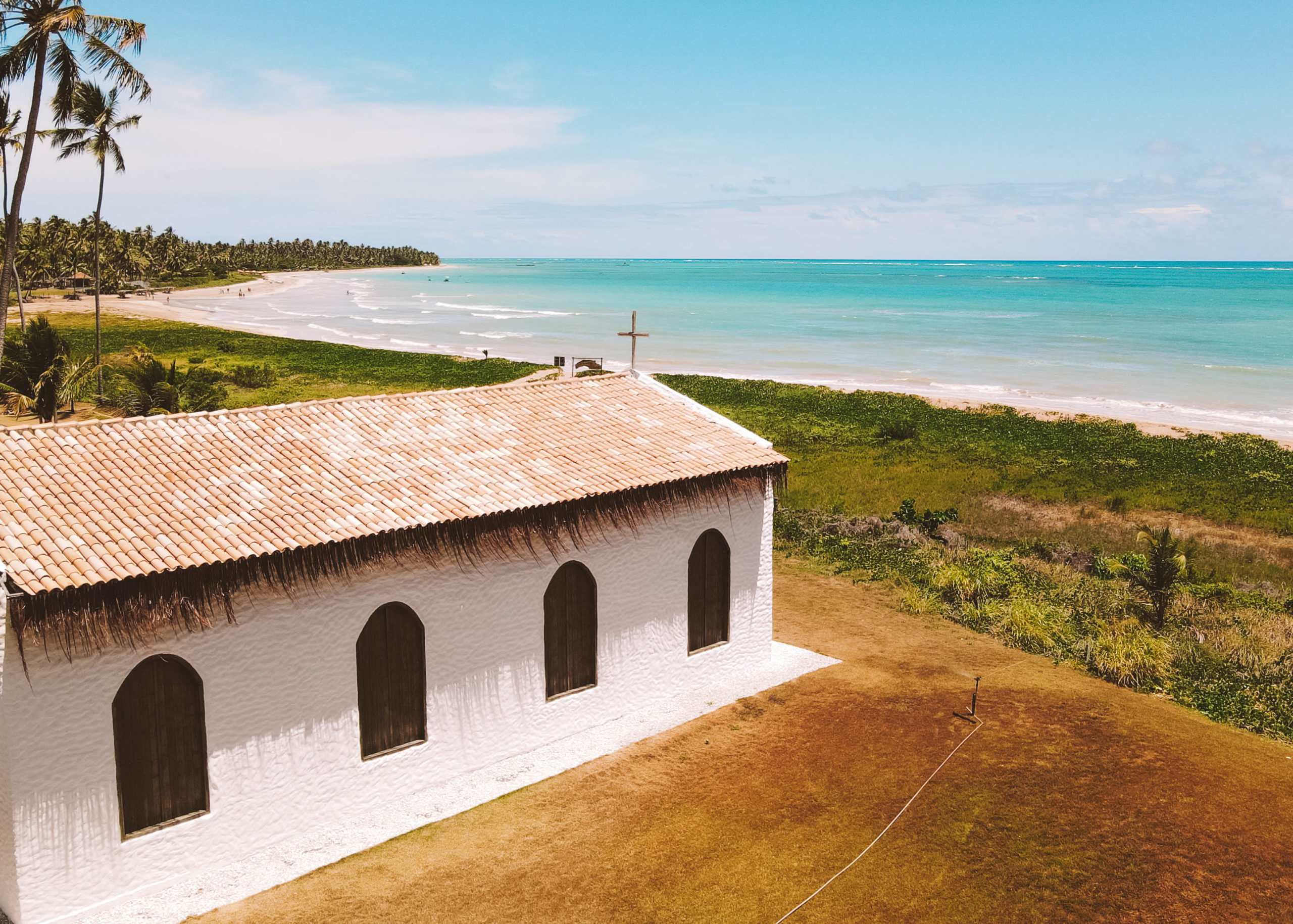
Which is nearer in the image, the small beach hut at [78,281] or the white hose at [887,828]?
the white hose at [887,828]

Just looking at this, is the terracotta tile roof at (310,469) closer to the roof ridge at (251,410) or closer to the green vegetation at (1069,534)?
the roof ridge at (251,410)

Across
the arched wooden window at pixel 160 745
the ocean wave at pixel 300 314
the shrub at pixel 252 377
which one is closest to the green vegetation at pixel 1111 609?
the arched wooden window at pixel 160 745

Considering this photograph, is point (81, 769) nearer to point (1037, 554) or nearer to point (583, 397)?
point (583, 397)

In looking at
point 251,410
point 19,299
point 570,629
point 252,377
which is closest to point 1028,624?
point 570,629

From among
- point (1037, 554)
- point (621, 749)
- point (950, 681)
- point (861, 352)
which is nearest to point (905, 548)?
point (1037, 554)

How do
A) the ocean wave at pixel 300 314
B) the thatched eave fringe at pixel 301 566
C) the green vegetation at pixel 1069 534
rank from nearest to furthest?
the thatched eave fringe at pixel 301 566 < the green vegetation at pixel 1069 534 < the ocean wave at pixel 300 314

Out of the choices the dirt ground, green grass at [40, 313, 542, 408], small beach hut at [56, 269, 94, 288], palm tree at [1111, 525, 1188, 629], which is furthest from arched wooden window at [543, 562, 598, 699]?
small beach hut at [56, 269, 94, 288]
